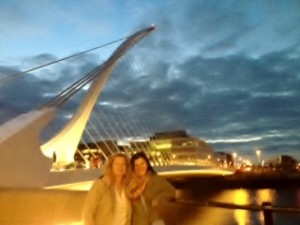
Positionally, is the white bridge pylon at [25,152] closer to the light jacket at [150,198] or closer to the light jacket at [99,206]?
the light jacket at [150,198]

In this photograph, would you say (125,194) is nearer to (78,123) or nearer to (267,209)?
(267,209)

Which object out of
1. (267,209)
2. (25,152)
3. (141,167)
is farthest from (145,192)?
(25,152)

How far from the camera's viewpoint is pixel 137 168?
3783 mm

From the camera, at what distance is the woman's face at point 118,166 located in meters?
3.50

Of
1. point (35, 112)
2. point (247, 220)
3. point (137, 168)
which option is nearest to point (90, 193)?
point (137, 168)

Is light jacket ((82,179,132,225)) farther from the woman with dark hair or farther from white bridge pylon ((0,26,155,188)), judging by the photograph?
white bridge pylon ((0,26,155,188))

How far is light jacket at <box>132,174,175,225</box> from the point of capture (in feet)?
11.9

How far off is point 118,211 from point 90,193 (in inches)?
10.5

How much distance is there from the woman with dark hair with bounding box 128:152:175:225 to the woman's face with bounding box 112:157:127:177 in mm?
191

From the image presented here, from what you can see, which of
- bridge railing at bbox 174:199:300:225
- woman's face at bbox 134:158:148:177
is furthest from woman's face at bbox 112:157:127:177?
bridge railing at bbox 174:199:300:225

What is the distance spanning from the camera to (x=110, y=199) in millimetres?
3424

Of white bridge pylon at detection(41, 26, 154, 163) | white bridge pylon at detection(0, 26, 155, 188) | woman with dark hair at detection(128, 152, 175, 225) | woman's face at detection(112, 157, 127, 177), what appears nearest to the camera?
woman's face at detection(112, 157, 127, 177)

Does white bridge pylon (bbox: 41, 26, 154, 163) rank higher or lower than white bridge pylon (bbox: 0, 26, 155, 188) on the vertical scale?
higher

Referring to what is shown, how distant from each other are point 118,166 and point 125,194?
24 centimetres
